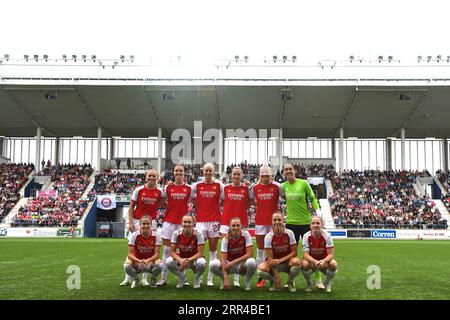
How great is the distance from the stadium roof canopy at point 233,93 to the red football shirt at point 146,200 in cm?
2397

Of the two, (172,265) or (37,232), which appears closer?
(172,265)

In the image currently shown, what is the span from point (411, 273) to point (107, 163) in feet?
113

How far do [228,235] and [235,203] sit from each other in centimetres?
64

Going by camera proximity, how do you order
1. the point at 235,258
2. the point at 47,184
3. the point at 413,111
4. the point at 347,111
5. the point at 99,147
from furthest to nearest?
the point at 99,147, the point at 47,184, the point at 347,111, the point at 413,111, the point at 235,258

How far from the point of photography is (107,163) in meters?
41.4

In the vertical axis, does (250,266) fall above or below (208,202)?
below

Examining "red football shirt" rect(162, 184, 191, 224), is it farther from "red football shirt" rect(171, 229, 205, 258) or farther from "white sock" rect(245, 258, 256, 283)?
"white sock" rect(245, 258, 256, 283)

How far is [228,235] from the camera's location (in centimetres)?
736

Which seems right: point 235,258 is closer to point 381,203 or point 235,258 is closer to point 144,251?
point 144,251

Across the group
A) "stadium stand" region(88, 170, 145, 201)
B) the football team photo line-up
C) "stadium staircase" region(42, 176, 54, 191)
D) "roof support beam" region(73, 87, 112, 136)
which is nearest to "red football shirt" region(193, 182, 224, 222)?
the football team photo line-up

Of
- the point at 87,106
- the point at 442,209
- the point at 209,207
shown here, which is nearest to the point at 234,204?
the point at 209,207
